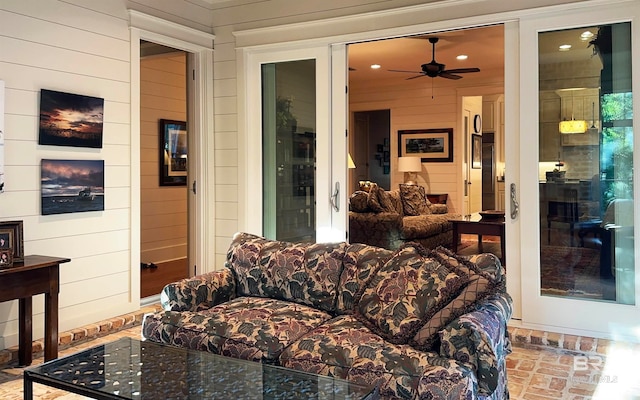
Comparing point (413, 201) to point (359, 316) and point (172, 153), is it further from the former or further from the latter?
point (359, 316)

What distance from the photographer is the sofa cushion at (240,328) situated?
2625 millimetres

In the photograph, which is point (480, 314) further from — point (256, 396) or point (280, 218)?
point (280, 218)

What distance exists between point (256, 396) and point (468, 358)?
90 cm

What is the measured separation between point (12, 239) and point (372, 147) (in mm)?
8651

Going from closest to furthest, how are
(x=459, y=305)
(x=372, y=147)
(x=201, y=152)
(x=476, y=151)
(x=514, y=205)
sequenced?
(x=459, y=305), (x=514, y=205), (x=201, y=152), (x=476, y=151), (x=372, y=147)

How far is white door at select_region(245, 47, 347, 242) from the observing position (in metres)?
4.95

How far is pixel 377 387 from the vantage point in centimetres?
219

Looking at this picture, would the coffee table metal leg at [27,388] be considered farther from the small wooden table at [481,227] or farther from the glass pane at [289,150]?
the small wooden table at [481,227]

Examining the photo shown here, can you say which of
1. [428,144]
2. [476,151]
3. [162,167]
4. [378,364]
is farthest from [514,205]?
[476,151]

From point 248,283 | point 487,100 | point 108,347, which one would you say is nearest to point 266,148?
point 248,283

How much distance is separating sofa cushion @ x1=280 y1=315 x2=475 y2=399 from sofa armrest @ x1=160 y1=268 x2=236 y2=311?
83 cm

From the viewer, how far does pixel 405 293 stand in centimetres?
266

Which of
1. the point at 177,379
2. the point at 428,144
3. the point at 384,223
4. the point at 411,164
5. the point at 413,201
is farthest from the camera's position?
the point at 428,144

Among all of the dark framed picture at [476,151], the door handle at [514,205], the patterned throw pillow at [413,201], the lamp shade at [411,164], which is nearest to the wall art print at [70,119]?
the door handle at [514,205]
